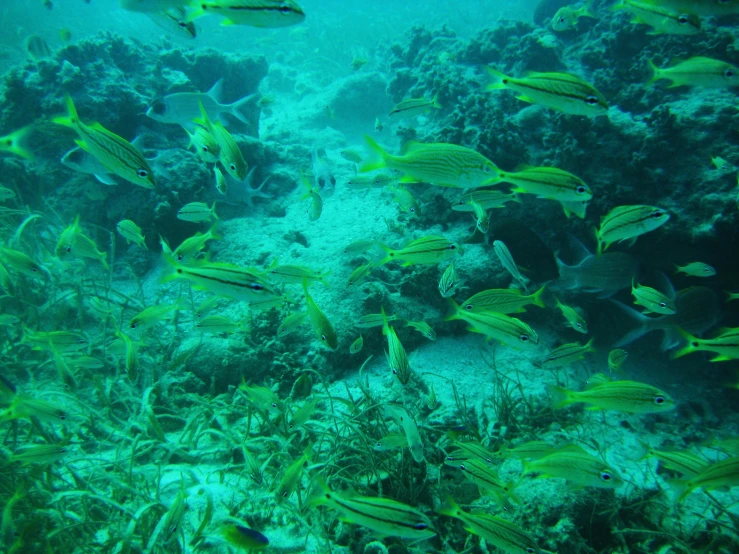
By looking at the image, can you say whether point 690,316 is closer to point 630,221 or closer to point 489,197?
point 630,221

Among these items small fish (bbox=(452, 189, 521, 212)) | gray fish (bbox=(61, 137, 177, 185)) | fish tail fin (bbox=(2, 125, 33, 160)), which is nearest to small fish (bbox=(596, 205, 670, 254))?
small fish (bbox=(452, 189, 521, 212))

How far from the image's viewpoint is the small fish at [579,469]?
2.46 m

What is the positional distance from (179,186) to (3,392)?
4735 millimetres

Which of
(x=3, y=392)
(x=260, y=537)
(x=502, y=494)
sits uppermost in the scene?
(x=260, y=537)

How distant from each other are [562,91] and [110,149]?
4.19 metres

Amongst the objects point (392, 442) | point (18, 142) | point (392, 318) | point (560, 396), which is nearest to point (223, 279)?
point (392, 442)

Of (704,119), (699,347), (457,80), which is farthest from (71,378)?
(457,80)

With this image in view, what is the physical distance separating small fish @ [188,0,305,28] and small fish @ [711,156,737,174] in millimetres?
5382

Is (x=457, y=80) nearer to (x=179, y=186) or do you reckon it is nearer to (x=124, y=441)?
(x=179, y=186)

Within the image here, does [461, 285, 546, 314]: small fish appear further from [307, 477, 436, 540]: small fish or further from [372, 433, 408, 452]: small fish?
[307, 477, 436, 540]: small fish

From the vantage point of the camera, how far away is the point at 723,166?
4.43 metres

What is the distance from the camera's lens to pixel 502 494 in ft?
8.98

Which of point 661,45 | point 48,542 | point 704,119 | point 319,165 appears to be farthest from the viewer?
point 661,45

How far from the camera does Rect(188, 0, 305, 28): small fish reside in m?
2.64
